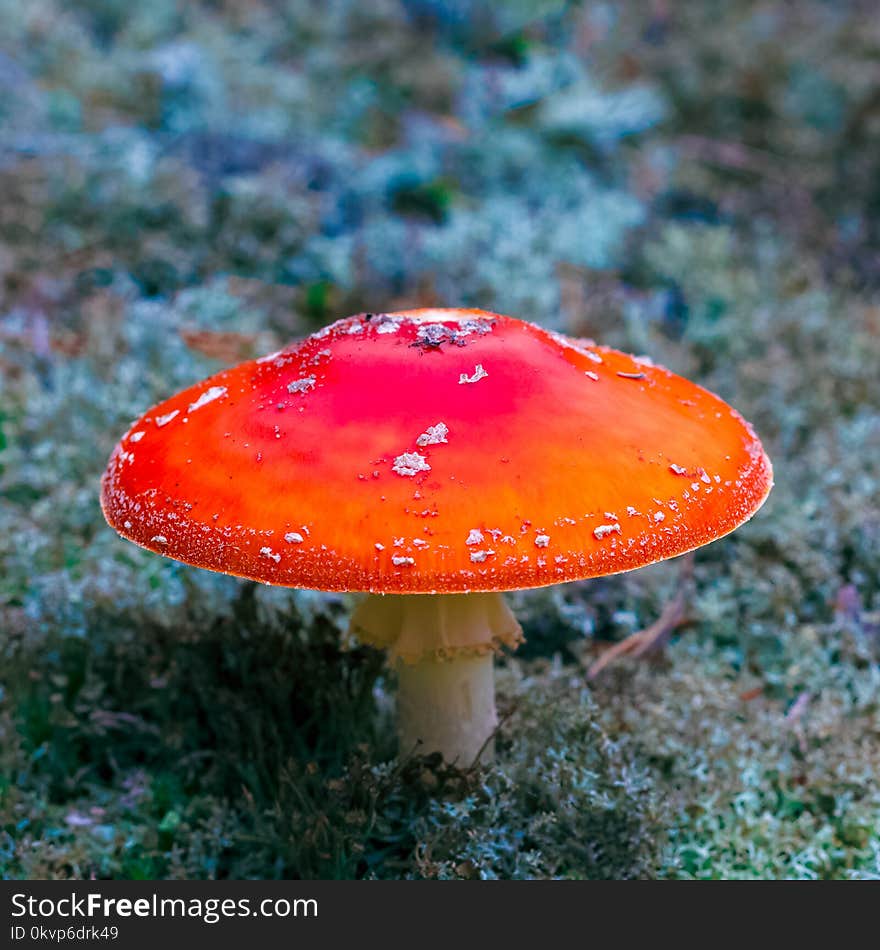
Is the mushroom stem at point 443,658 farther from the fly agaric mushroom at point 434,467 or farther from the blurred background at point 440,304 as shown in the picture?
the blurred background at point 440,304

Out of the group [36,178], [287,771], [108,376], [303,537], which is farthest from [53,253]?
[303,537]

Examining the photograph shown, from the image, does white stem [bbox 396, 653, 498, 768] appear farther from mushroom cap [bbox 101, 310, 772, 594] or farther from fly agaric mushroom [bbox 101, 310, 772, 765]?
mushroom cap [bbox 101, 310, 772, 594]

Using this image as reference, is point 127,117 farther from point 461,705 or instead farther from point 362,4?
point 461,705

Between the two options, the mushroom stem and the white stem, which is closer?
the mushroom stem

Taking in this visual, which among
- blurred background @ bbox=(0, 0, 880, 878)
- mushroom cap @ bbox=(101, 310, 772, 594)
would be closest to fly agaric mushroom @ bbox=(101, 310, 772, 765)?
mushroom cap @ bbox=(101, 310, 772, 594)

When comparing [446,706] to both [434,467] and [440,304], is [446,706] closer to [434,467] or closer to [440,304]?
[434,467]
